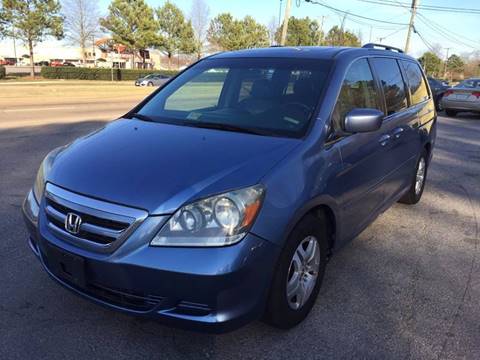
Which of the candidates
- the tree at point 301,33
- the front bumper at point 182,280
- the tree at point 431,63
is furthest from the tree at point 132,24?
the front bumper at point 182,280

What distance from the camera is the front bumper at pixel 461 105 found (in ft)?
55.7

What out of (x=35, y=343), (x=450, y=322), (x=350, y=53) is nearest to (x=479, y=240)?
(x=450, y=322)

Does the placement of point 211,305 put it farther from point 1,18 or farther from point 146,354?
point 1,18

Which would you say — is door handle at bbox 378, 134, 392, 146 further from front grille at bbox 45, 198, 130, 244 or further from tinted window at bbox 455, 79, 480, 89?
tinted window at bbox 455, 79, 480, 89

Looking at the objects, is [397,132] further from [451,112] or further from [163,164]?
[451,112]

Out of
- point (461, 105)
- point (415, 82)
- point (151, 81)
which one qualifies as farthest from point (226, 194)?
point (151, 81)

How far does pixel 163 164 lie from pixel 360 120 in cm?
143

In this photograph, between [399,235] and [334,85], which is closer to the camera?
[334,85]

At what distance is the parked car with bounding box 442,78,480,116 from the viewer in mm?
17016

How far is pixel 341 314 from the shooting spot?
10.5 ft

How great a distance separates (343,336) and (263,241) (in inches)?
38.9

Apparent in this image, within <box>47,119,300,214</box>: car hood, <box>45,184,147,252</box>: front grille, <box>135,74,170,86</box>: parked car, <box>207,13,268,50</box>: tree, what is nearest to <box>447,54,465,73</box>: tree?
<box>207,13,268,50</box>: tree

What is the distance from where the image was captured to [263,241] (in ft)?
8.05

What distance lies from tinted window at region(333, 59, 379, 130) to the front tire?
827mm
